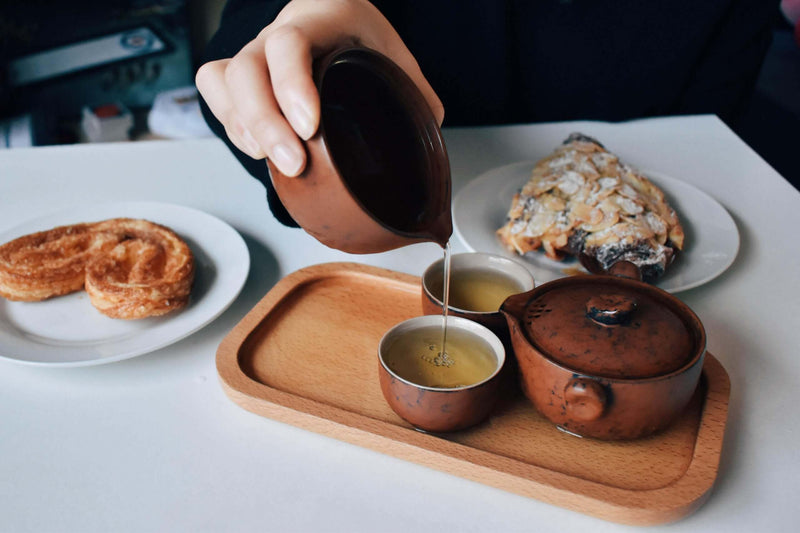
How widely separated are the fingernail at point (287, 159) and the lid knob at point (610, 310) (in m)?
0.37

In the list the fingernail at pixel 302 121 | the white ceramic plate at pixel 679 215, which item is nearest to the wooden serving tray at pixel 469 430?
the white ceramic plate at pixel 679 215

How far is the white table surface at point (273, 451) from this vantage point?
695mm

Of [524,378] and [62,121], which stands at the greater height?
[524,378]

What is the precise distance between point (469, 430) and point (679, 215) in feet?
2.37

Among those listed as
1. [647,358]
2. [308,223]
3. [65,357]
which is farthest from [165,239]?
[647,358]

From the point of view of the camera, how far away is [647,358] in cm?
72

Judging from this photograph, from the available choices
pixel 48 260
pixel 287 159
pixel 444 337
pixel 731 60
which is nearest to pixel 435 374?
pixel 444 337

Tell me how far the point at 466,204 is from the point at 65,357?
29.6 inches

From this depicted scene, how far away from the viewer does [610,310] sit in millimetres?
740

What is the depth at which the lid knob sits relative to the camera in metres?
0.74

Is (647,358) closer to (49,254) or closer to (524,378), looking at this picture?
(524,378)

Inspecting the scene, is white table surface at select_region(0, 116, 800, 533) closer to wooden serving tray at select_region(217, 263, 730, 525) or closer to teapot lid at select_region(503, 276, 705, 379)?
wooden serving tray at select_region(217, 263, 730, 525)

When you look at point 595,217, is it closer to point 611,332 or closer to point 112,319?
point 611,332

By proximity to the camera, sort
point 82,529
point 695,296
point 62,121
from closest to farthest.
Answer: point 82,529 → point 695,296 → point 62,121
